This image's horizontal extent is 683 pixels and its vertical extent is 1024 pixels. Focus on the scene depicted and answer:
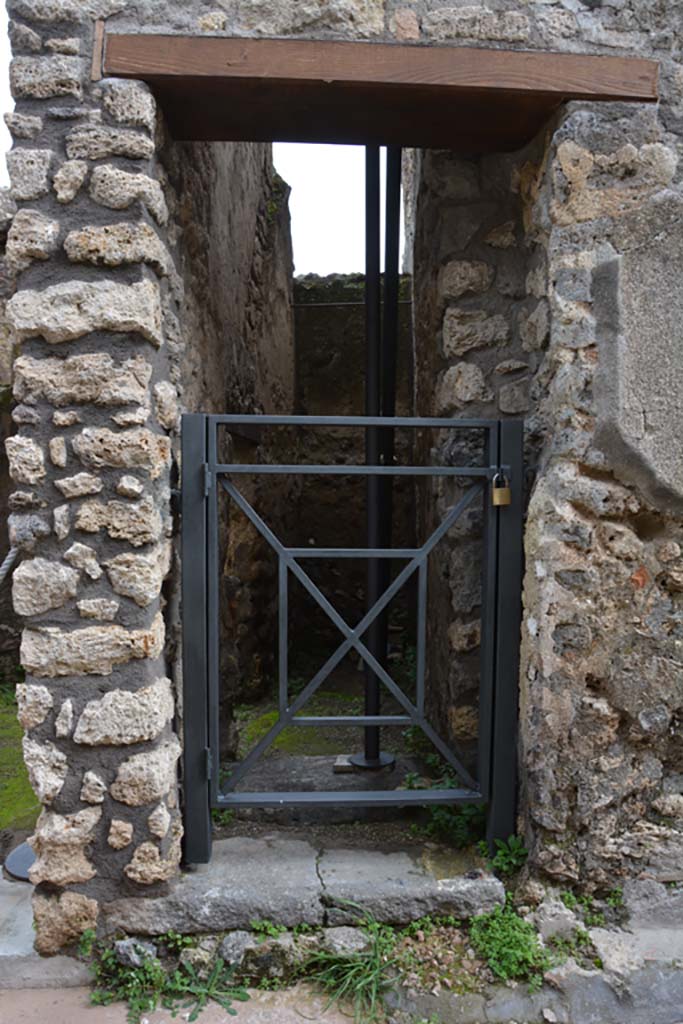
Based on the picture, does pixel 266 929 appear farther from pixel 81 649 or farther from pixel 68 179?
pixel 68 179

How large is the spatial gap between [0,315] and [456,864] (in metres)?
4.06

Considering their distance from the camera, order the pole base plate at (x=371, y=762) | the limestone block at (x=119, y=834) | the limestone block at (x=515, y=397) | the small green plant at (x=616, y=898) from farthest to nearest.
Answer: the pole base plate at (x=371, y=762)
the limestone block at (x=515, y=397)
the small green plant at (x=616, y=898)
the limestone block at (x=119, y=834)

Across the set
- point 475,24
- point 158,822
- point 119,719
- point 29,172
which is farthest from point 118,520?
point 475,24

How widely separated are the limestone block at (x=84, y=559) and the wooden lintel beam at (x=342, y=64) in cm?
135

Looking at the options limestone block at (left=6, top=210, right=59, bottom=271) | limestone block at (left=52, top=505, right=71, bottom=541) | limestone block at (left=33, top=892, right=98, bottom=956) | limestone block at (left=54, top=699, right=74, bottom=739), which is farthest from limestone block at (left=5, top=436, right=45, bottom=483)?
limestone block at (left=33, top=892, right=98, bottom=956)

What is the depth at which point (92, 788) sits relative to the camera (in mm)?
2096

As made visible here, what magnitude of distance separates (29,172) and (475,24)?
1.37 metres

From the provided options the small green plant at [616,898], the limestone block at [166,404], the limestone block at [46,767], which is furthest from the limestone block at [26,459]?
the small green plant at [616,898]

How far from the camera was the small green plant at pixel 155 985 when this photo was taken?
6.63 feet

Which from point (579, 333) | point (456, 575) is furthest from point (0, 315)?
point (579, 333)

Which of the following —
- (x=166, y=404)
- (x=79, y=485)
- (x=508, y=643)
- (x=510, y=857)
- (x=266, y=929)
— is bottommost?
(x=266, y=929)

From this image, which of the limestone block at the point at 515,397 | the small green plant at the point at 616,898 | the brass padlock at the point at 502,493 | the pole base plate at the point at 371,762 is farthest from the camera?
the pole base plate at the point at 371,762

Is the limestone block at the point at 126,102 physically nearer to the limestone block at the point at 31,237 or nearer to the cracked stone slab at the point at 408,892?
the limestone block at the point at 31,237

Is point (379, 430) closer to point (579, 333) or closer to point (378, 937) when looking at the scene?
point (579, 333)
